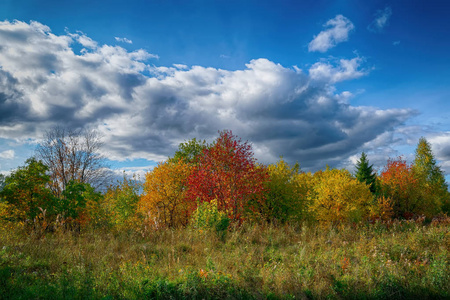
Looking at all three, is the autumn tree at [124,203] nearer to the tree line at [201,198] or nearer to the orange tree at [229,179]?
the tree line at [201,198]

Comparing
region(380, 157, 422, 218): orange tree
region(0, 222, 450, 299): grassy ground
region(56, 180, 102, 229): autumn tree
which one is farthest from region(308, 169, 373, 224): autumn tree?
region(380, 157, 422, 218): orange tree

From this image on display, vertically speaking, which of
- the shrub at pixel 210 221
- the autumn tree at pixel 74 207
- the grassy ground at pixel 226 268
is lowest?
the grassy ground at pixel 226 268

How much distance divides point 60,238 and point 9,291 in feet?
12.9

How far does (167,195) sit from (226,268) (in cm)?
1124

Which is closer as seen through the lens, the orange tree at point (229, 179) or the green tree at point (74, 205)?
the green tree at point (74, 205)

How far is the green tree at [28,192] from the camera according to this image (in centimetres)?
1173

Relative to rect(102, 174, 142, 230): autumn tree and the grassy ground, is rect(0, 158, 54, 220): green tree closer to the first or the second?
the grassy ground

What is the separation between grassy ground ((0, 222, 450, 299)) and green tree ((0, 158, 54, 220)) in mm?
1901

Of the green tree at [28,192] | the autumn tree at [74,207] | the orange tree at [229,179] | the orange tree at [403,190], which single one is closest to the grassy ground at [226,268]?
the green tree at [28,192]

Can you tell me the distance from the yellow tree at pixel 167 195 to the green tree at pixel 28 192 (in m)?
5.98

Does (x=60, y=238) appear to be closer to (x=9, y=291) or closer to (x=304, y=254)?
(x=9, y=291)

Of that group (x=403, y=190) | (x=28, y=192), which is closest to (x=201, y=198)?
(x=28, y=192)

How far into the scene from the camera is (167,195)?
57.2 ft

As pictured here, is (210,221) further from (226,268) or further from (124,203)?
(124,203)
